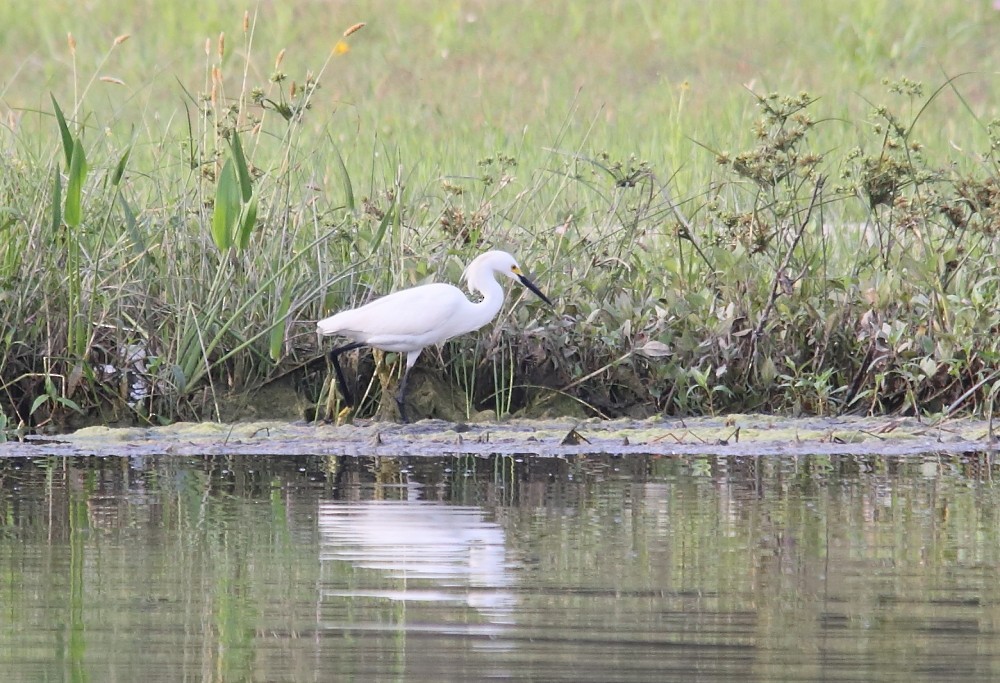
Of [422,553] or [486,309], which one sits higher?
[486,309]

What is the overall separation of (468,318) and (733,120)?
594 centimetres

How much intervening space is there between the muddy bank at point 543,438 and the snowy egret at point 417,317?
29 cm

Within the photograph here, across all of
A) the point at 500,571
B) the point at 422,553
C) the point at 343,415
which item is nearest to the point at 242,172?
the point at 343,415

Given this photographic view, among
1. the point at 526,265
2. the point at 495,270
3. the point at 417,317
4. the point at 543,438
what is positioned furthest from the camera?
the point at 526,265

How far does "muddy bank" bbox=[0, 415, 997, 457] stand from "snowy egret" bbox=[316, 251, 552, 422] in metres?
0.29

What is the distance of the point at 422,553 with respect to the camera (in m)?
4.22

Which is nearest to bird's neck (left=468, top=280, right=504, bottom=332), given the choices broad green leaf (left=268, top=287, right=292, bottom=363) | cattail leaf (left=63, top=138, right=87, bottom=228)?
broad green leaf (left=268, top=287, right=292, bottom=363)

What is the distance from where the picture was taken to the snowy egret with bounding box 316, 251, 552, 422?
654 centimetres

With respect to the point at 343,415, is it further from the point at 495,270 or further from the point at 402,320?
the point at 495,270

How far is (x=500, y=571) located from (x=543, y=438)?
239cm

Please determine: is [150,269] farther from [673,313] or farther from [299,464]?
[673,313]

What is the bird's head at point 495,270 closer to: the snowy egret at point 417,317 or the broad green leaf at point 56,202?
the snowy egret at point 417,317

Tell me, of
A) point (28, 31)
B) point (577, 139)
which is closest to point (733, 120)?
point (577, 139)

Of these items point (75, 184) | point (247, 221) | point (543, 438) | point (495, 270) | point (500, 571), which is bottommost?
point (500, 571)
